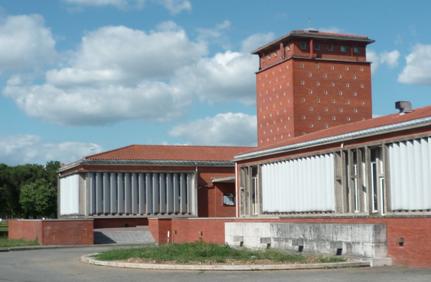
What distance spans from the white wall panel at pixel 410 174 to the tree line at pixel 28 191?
68.4 m

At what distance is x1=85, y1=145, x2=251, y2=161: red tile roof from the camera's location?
58875 millimetres

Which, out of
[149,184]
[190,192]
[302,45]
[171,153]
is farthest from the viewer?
[302,45]

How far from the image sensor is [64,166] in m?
63.2

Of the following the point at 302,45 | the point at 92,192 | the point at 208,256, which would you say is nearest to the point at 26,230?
the point at 92,192

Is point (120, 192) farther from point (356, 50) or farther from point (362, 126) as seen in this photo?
point (356, 50)

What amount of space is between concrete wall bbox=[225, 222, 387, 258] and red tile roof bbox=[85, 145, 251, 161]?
25440 mm

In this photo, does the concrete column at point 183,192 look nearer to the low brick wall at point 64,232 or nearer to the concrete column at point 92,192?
the concrete column at point 92,192

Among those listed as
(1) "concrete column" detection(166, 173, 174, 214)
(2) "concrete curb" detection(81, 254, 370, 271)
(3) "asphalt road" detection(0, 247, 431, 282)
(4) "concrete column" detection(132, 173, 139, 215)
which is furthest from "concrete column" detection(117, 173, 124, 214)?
(2) "concrete curb" detection(81, 254, 370, 271)

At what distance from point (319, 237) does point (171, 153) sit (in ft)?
116

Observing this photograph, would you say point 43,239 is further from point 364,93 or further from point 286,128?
point 364,93

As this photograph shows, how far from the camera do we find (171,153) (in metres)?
61.8

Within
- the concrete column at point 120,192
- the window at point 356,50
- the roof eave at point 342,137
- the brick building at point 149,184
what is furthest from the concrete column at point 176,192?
the window at point 356,50

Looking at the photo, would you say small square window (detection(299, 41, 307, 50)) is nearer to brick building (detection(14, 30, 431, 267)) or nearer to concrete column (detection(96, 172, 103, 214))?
brick building (detection(14, 30, 431, 267))

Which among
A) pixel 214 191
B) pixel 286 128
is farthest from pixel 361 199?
pixel 286 128
